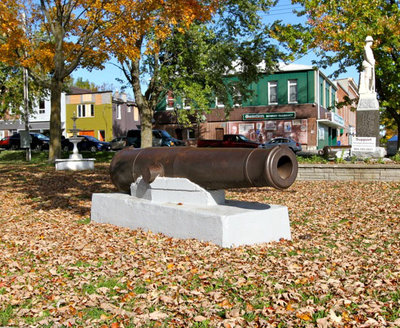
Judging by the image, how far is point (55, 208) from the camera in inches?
379

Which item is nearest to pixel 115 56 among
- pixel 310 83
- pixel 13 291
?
pixel 13 291

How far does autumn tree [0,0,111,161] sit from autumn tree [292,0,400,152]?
9267 millimetres

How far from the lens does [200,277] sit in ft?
15.3

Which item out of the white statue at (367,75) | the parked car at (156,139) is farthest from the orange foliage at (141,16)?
the parked car at (156,139)

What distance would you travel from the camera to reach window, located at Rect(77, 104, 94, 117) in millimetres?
51719

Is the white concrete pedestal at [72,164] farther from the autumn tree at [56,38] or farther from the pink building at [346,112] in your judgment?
the pink building at [346,112]

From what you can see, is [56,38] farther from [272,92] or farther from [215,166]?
[272,92]

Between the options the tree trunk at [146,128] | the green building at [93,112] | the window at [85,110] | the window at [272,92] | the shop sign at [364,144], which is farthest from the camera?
the window at [85,110]

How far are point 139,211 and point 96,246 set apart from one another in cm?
98

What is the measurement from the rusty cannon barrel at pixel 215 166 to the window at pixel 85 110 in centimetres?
4572

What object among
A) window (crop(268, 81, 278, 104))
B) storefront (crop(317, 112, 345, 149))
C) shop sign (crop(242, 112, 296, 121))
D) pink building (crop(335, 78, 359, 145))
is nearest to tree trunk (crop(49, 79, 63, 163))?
shop sign (crop(242, 112, 296, 121))

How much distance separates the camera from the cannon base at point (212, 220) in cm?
566

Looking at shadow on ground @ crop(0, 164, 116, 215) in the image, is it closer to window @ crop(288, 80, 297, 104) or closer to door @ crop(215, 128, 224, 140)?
door @ crop(215, 128, 224, 140)

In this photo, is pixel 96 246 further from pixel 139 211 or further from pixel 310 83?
pixel 310 83
